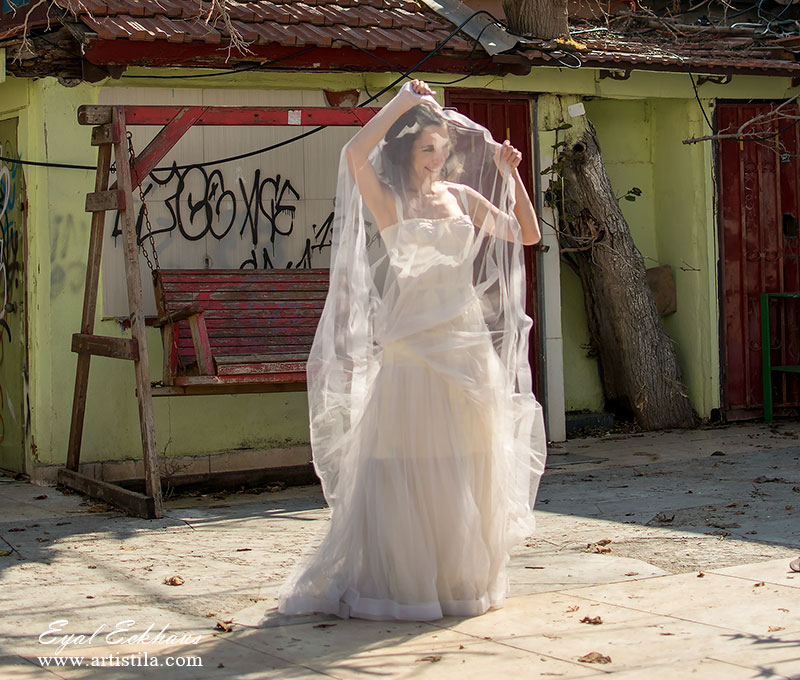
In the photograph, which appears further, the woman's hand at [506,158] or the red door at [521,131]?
the red door at [521,131]

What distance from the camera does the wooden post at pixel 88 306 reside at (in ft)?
25.3

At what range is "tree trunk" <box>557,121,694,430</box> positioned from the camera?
1091 cm

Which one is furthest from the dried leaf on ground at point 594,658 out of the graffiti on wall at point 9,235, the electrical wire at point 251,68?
the graffiti on wall at point 9,235

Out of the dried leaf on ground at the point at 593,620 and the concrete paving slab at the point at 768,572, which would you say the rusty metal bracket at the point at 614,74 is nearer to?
the concrete paving slab at the point at 768,572

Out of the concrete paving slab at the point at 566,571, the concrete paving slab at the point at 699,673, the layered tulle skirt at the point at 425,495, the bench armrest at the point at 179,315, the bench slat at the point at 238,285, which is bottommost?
the concrete paving slab at the point at 699,673

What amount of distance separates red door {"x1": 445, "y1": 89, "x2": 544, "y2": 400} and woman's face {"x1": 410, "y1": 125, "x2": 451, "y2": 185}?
5214 millimetres

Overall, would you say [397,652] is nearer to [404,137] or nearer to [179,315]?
[404,137]

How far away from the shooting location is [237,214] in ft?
30.4

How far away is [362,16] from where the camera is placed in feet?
30.7

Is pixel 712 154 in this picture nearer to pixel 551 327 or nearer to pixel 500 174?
pixel 551 327

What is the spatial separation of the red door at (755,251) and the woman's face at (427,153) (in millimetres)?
6764

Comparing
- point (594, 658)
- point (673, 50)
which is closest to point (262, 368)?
point (594, 658)

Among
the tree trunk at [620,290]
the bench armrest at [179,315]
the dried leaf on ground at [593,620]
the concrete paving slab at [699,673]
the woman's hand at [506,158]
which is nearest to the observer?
the concrete paving slab at [699,673]

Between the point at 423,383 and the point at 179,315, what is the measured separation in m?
3.23
